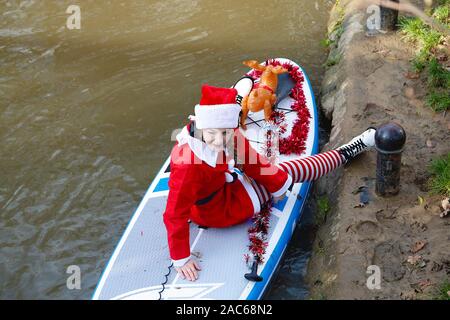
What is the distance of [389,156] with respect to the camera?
4.71 meters

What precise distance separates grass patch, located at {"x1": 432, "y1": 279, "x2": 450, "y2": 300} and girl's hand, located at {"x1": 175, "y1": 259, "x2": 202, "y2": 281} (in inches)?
64.8

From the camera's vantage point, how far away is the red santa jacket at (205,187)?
431 cm

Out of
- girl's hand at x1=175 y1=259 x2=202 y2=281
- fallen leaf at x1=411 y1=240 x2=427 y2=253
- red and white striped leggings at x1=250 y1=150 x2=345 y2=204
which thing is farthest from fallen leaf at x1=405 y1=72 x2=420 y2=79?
girl's hand at x1=175 y1=259 x2=202 y2=281

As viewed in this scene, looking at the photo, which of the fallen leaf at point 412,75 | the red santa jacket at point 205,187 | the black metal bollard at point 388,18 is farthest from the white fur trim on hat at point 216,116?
the black metal bollard at point 388,18

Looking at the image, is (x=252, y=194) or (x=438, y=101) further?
(x=438, y=101)

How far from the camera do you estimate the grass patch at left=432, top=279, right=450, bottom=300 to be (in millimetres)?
4039

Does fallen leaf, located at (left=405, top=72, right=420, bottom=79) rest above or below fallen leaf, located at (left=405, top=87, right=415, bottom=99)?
above

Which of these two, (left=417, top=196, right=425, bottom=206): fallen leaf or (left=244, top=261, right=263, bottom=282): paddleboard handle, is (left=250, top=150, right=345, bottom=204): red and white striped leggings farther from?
(left=244, top=261, right=263, bottom=282): paddleboard handle

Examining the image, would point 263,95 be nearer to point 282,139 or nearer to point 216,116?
point 282,139

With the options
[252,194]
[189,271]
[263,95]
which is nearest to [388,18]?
[263,95]

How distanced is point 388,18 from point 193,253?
388 centimetres

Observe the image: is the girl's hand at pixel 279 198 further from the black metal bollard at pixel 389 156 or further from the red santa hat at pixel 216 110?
the red santa hat at pixel 216 110
